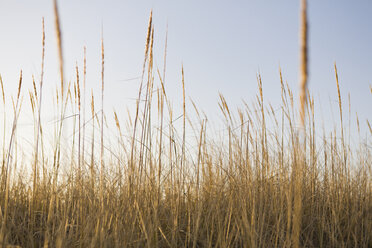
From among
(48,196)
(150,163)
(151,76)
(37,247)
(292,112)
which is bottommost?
(37,247)

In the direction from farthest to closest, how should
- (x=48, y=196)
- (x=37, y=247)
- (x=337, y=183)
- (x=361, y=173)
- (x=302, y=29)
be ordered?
(x=361, y=173) < (x=337, y=183) < (x=48, y=196) < (x=37, y=247) < (x=302, y=29)

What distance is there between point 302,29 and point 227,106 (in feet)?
4.18

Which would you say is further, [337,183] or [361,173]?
[361,173]

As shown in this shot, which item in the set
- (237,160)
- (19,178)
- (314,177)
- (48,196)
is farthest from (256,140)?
(19,178)

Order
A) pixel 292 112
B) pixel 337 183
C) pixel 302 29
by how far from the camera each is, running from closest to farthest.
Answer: pixel 302 29, pixel 292 112, pixel 337 183

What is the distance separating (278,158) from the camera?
6.70ft

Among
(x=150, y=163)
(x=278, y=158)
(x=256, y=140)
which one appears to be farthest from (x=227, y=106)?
(x=150, y=163)

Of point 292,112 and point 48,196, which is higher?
point 292,112

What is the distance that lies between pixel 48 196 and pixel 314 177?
5.25 ft

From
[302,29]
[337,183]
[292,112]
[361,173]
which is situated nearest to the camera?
[302,29]

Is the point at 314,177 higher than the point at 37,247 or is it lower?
higher

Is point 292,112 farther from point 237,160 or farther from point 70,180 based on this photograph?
point 70,180

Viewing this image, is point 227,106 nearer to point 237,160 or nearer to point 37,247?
point 237,160

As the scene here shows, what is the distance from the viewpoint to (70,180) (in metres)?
2.03
